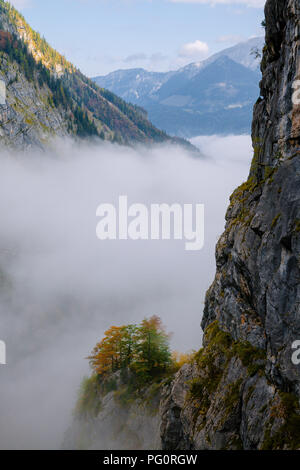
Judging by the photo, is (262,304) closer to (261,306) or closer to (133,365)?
(261,306)

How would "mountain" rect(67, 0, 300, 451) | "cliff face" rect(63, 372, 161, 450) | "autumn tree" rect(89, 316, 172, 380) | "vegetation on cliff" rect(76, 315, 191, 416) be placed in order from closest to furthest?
"mountain" rect(67, 0, 300, 451)
"cliff face" rect(63, 372, 161, 450)
"vegetation on cliff" rect(76, 315, 191, 416)
"autumn tree" rect(89, 316, 172, 380)

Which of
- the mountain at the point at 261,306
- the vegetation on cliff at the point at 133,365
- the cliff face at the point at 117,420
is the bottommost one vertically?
the cliff face at the point at 117,420

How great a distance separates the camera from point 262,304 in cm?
1748

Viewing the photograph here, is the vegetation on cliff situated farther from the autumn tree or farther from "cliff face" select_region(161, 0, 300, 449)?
"cliff face" select_region(161, 0, 300, 449)

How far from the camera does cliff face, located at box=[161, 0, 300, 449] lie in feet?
48.2

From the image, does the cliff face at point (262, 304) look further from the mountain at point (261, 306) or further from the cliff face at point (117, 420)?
the cliff face at point (117, 420)

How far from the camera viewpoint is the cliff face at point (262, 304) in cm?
1469

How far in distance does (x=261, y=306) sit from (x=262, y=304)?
9.5 inches

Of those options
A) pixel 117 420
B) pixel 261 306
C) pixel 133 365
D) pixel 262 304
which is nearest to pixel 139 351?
pixel 133 365

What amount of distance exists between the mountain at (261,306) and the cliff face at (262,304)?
0.05 metres

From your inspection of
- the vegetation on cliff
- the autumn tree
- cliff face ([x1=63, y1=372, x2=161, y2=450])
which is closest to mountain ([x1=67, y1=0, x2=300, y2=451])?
cliff face ([x1=63, y1=372, x2=161, y2=450])

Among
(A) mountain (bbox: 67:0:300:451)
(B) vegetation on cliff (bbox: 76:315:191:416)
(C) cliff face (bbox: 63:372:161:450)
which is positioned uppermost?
(A) mountain (bbox: 67:0:300:451)

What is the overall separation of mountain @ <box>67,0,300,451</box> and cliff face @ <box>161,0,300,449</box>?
0.17 feet

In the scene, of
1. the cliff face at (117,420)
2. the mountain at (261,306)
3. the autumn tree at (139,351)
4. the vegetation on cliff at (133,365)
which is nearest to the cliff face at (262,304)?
the mountain at (261,306)
